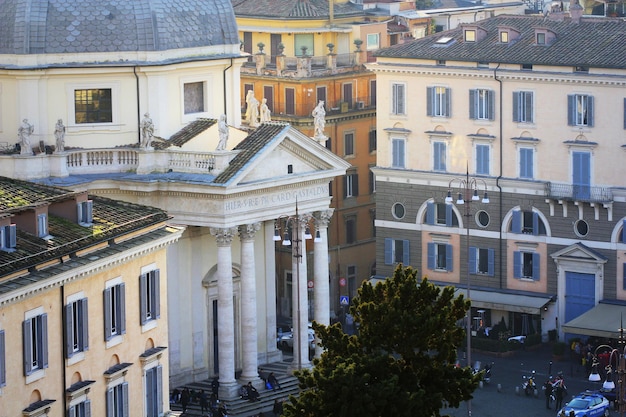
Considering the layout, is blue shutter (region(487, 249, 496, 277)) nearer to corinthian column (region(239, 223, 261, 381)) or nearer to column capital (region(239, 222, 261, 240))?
corinthian column (region(239, 223, 261, 381))

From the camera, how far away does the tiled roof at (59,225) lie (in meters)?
64.1

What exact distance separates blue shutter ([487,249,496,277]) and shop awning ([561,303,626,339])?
551 cm

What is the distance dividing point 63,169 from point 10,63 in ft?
16.0

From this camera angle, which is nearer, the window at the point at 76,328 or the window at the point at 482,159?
the window at the point at 76,328

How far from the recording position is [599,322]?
96.9 meters

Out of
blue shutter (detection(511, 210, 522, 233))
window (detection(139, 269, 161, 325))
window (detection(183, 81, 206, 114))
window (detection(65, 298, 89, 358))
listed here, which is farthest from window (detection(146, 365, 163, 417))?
blue shutter (detection(511, 210, 522, 233))

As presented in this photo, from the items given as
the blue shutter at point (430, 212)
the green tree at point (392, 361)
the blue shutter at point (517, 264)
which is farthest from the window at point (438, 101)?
the green tree at point (392, 361)

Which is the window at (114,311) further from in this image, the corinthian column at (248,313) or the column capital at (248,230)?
the corinthian column at (248,313)

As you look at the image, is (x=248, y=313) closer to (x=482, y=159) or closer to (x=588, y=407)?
(x=588, y=407)

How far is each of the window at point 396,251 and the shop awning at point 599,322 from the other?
9.73 metres

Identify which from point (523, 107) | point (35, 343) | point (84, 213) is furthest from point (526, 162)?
point (35, 343)

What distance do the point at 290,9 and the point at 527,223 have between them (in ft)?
68.0

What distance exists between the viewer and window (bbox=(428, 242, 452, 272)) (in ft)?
342

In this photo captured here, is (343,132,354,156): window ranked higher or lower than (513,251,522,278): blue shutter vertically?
higher
